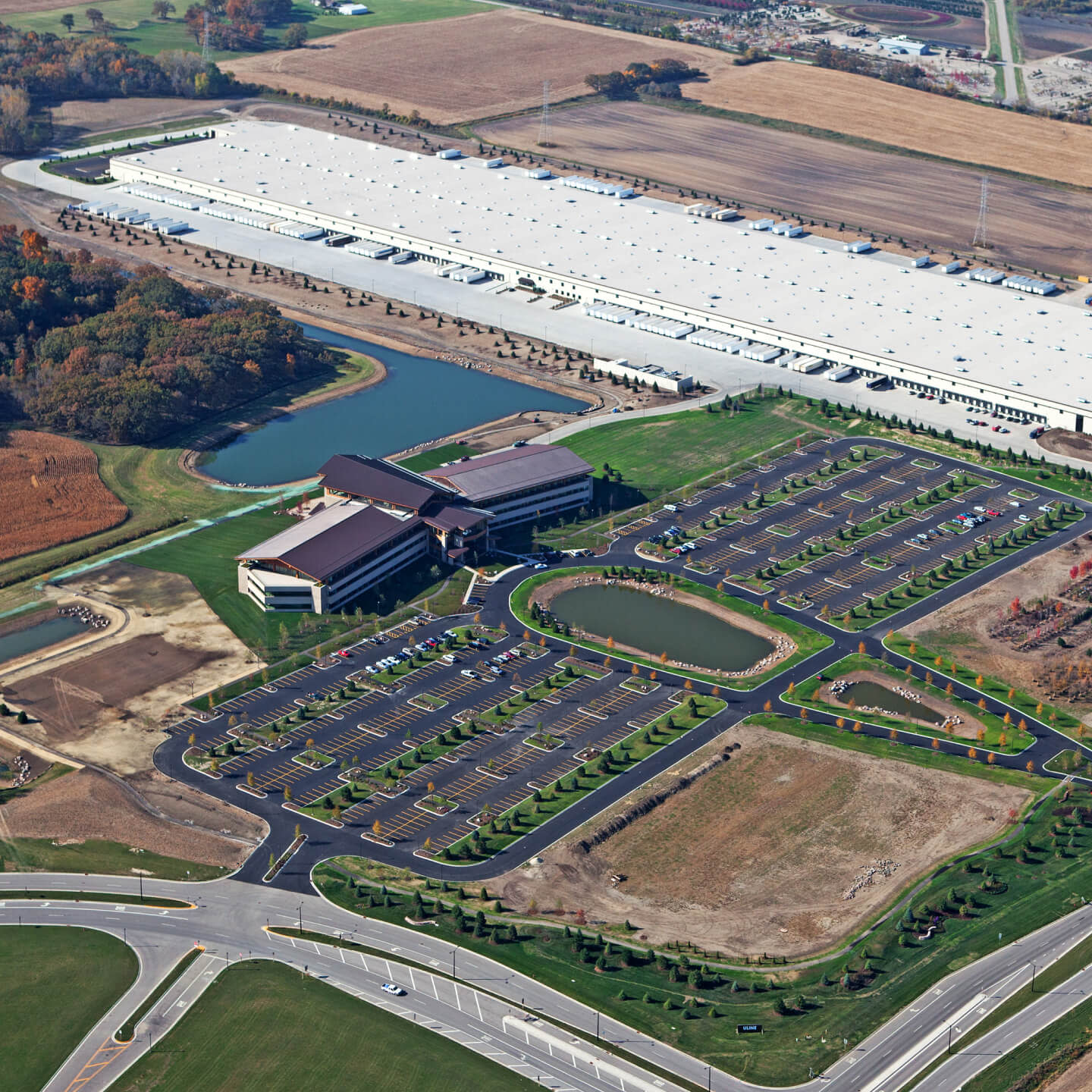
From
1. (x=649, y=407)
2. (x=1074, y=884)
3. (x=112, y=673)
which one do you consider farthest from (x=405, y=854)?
(x=649, y=407)

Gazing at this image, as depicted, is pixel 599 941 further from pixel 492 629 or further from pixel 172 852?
pixel 492 629

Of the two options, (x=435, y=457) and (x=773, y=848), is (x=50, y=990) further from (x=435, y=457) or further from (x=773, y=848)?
(x=435, y=457)

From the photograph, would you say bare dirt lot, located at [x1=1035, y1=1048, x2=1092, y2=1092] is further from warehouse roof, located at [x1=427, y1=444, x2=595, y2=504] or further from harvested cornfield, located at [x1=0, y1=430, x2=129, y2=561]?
harvested cornfield, located at [x1=0, y1=430, x2=129, y2=561]

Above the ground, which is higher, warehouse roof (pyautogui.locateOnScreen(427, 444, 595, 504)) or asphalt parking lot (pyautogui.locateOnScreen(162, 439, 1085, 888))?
warehouse roof (pyautogui.locateOnScreen(427, 444, 595, 504))

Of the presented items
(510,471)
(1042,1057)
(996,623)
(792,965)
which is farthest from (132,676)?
(1042,1057)

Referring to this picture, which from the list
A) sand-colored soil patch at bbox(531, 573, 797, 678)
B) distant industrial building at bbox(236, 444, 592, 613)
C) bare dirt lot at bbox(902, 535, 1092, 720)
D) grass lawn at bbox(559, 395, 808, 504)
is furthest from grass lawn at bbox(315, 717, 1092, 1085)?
grass lawn at bbox(559, 395, 808, 504)

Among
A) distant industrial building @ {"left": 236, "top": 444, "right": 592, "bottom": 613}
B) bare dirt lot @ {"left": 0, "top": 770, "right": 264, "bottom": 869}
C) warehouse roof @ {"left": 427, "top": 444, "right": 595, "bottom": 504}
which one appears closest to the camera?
bare dirt lot @ {"left": 0, "top": 770, "right": 264, "bottom": 869}

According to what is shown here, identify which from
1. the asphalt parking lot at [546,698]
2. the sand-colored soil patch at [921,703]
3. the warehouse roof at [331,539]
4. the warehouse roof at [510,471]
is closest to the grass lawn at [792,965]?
the asphalt parking lot at [546,698]
